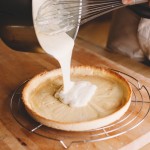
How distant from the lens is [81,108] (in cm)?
69

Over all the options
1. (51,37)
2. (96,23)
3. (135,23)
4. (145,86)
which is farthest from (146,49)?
(96,23)

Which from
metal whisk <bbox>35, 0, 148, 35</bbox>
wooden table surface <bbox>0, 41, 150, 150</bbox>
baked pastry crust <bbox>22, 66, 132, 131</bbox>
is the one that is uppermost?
metal whisk <bbox>35, 0, 148, 35</bbox>

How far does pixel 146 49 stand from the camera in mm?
1120

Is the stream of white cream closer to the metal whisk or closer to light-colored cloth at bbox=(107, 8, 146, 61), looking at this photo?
the metal whisk

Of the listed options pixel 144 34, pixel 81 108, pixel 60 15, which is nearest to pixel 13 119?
pixel 81 108

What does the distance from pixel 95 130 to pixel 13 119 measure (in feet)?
0.63

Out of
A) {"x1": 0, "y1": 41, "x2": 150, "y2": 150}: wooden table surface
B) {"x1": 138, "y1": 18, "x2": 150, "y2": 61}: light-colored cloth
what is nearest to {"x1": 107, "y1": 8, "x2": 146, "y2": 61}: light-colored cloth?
{"x1": 138, "y1": 18, "x2": 150, "y2": 61}: light-colored cloth

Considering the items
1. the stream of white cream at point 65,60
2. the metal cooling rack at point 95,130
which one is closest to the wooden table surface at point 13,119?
the metal cooling rack at point 95,130

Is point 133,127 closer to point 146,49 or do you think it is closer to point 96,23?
point 146,49

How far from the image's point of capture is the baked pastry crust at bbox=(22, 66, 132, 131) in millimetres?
611

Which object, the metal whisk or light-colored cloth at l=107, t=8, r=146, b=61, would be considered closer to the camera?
the metal whisk

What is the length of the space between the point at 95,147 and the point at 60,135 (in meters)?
0.08

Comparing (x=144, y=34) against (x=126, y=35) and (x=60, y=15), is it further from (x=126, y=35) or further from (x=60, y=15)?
(x=60, y=15)

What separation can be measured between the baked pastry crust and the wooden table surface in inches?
1.6
